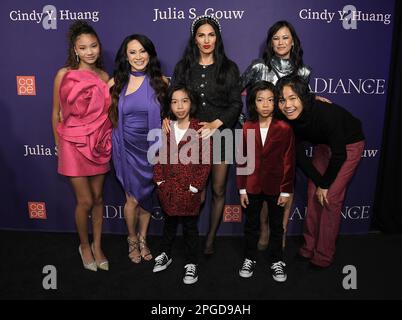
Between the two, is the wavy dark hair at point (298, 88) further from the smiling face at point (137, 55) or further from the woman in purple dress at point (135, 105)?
the smiling face at point (137, 55)

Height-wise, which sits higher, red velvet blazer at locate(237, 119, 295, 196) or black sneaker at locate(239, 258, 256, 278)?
red velvet blazer at locate(237, 119, 295, 196)

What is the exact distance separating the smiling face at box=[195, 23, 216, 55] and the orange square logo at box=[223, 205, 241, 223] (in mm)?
1375

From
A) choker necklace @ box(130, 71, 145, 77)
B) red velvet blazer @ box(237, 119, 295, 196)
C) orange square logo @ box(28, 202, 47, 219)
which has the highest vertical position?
choker necklace @ box(130, 71, 145, 77)

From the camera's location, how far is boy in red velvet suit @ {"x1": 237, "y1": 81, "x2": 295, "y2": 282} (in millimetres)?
2361

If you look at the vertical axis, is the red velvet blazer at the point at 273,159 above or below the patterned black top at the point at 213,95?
below

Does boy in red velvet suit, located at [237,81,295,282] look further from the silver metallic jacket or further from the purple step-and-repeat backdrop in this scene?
the purple step-and-repeat backdrop

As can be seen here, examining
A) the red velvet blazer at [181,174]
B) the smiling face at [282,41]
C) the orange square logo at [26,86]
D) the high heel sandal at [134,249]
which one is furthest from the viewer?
the orange square logo at [26,86]

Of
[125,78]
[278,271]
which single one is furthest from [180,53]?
[278,271]

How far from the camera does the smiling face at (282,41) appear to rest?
2512 millimetres

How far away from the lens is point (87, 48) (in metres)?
2.40

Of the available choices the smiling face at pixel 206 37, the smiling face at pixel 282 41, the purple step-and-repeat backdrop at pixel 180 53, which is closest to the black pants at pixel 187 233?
the purple step-and-repeat backdrop at pixel 180 53

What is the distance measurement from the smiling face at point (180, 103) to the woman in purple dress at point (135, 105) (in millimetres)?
144

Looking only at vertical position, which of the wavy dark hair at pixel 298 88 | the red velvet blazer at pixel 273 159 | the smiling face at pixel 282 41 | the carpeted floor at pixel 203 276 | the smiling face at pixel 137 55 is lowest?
the carpeted floor at pixel 203 276

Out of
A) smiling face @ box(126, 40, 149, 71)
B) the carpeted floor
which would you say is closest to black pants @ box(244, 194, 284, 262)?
the carpeted floor
